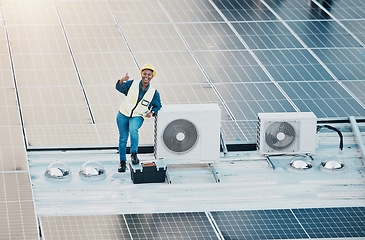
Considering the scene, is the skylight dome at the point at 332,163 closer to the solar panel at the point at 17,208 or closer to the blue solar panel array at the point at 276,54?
the blue solar panel array at the point at 276,54

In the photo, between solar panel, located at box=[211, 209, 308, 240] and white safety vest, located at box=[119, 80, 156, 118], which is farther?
white safety vest, located at box=[119, 80, 156, 118]

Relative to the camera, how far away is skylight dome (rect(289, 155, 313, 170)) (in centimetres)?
1906

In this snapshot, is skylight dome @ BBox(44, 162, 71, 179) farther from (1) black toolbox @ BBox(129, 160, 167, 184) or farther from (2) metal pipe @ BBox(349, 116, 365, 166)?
(2) metal pipe @ BBox(349, 116, 365, 166)

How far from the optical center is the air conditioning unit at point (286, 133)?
19266 millimetres

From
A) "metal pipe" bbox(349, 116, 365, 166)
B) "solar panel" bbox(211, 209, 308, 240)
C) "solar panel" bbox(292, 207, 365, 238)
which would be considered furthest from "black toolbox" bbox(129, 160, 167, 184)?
"metal pipe" bbox(349, 116, 365, 166)

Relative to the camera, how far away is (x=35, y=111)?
68.4 feet

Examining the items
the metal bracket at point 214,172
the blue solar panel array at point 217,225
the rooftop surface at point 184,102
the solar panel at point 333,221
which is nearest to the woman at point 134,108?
the rooftop surface at point 184,102

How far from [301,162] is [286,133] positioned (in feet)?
2.07

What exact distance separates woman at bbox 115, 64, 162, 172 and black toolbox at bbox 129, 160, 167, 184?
0.21 metres

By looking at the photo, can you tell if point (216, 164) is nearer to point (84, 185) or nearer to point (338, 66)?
point (84, 185)

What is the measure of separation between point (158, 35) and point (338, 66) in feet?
14.4

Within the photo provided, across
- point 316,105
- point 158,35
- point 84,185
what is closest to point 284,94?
point 316,105

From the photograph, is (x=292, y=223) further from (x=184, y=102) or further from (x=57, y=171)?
(x=184, y=102)

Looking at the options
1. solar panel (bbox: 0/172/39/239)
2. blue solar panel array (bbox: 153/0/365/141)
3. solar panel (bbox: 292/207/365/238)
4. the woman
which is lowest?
solar panel (bbox: 292/207/365/238)
